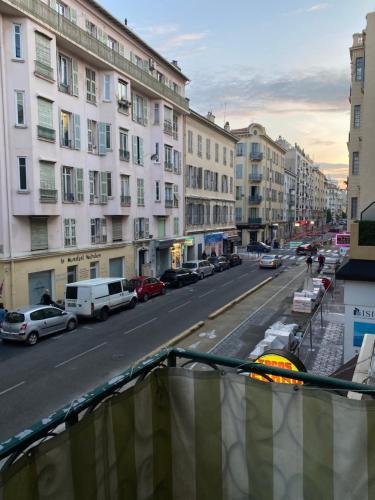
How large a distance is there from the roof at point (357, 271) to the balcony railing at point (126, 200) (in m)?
22.2

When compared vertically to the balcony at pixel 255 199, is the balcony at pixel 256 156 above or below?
above

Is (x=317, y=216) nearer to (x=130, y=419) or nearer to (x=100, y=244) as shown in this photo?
(x=100, y=244)

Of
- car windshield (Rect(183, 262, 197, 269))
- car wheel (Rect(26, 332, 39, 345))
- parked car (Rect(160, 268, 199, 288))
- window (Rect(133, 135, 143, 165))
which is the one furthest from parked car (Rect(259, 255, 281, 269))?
car wheel (Rect(26, 332, 39, 345))

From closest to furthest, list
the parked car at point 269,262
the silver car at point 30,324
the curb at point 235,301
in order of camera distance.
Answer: the silver car at point 30,324, the curb at point 235,301, the parked car at point 269,262

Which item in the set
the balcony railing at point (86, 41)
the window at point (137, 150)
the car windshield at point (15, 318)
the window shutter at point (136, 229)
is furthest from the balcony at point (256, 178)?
the car windshield at point (15, 318)

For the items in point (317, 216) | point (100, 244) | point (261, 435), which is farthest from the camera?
point (317, 216)

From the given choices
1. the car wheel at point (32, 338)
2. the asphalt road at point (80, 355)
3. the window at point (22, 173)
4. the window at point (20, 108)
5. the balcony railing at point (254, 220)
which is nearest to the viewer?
the asphalt road at point (80, 355)

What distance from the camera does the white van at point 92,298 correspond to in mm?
22156

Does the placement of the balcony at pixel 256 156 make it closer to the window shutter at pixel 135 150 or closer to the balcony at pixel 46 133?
the window shutter at pixel 135 150

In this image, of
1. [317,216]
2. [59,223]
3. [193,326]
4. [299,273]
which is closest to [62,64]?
[59,223]

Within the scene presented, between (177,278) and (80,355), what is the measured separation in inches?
689

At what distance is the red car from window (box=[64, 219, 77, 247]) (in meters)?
4.80

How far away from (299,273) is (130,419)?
127ft

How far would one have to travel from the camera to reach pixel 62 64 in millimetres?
26797
